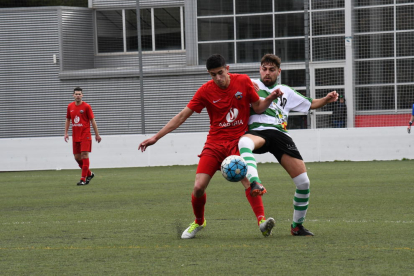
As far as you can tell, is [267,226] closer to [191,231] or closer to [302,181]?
[302,181]

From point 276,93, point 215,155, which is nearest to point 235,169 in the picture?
point 215,155

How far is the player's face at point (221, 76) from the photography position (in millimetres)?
6379

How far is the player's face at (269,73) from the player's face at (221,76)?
1.36 ft

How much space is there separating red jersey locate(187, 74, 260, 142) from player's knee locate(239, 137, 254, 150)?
11.0 inches

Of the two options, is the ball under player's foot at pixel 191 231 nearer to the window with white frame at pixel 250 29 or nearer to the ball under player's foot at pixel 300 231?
the ball under player's foot at pixel 300 231

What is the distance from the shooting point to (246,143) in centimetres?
618

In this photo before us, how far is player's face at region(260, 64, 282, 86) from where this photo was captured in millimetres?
6629

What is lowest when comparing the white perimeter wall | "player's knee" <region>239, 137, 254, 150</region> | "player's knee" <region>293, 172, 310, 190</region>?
the white perimeter wall

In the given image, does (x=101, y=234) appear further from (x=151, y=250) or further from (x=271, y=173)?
(x=271, y=173)

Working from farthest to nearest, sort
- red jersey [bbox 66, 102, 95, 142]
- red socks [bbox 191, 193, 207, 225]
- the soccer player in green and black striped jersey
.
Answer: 1. red jersey [bbox 66, 102, 95, 142]
2. red socks [bbox 191, 193, 207, 225]
3. the soccer player in green and black striped jersey

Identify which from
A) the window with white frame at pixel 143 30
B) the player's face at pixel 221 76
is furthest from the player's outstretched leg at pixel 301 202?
the window with white frame at pixel 143 30

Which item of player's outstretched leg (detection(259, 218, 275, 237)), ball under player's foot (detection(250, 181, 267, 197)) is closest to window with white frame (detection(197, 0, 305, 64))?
player's outstretched leg (detection(259, 218, 275, 237))

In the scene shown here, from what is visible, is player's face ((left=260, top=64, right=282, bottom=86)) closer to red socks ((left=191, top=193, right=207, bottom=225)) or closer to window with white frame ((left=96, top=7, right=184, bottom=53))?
red socks ((left=191, top=193, right=207, bottom=225))

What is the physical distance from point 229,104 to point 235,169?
→ 87 cm
